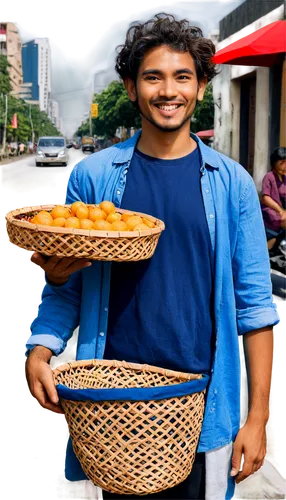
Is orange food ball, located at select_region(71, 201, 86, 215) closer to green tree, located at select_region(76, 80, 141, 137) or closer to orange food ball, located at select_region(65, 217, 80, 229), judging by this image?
orange food ball, located at select_region(65, 217, 80, 229)

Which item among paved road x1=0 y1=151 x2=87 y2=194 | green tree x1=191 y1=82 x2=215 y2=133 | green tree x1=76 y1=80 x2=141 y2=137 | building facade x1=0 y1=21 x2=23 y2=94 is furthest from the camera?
building facade x1=0 y1=21 x2=23 y2=94

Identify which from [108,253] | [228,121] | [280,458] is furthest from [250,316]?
[228,121]

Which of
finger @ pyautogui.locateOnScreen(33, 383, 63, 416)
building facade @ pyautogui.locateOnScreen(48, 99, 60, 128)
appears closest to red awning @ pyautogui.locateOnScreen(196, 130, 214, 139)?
building facade @ pyautogui.locateOnScreen(48, 99, 60, 128)

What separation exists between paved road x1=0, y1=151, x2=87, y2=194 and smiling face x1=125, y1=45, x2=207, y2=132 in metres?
16.0

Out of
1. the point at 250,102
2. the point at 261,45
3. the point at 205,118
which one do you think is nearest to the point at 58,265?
the point at 261,45

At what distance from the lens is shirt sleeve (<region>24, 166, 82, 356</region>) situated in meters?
2.11

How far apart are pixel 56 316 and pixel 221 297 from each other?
479 millimetres

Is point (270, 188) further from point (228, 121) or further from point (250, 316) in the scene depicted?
point (228, 121)

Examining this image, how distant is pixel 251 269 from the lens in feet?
6.98

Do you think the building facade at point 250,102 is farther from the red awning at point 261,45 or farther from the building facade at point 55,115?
the red awning at point 261,45

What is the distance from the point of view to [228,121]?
2034 cm

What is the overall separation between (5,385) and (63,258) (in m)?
3.44

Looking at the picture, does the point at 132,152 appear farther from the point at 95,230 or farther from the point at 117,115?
the point at 117,115

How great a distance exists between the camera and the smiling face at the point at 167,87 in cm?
215
